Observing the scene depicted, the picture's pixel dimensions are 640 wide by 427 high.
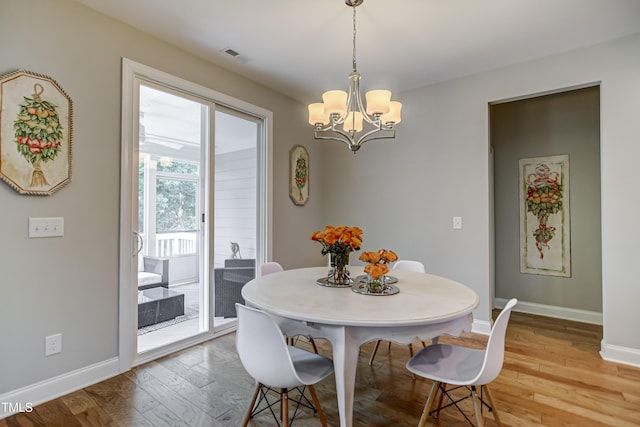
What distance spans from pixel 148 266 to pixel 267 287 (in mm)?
1332

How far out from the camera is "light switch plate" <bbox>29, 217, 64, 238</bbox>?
1.98 meters

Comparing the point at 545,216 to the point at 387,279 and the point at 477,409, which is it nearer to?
the point at 387,279

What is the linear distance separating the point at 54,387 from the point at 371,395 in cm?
201

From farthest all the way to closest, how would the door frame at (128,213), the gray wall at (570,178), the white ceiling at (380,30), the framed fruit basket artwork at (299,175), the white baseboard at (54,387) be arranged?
1. the framed fruit basket artwork at (299,175)
2. the gray wall at (570,178)
3. the door frame at (128,213)
4. the white ceiling at (380,30)
5. the white baseboard at (54,387)

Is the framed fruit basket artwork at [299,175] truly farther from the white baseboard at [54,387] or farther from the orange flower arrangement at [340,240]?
the white baseboard at [54,387]

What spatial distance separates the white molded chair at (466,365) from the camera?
1.43m

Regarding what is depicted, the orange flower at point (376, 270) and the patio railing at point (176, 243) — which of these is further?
the patio railing at point (176, 243)

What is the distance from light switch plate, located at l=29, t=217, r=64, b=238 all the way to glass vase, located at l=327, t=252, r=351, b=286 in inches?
69.1

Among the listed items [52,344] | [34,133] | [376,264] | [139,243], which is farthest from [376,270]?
[34,133]

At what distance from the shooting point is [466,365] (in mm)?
1620

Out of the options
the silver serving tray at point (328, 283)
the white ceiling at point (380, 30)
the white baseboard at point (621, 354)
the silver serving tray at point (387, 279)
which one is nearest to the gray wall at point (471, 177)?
the white baseboard at point (621, 354)

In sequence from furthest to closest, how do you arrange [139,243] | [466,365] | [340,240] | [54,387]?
1. [139,243]
2. [54,387]
3. [340,240]
4. [466,365]

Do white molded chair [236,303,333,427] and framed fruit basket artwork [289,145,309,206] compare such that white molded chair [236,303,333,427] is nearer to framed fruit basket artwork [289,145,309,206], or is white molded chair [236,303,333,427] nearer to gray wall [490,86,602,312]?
framed fruit basket artwork [289,145,309,206]

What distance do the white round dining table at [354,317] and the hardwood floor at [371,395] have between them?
0.60m
